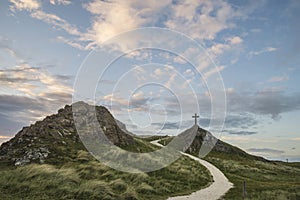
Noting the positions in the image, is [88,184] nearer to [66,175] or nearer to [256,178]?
[66,175]

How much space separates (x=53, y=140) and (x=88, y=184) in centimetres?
2492

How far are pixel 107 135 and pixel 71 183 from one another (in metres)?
32.8

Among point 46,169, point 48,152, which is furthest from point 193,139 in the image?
point 46,169

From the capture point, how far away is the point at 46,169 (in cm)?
2975

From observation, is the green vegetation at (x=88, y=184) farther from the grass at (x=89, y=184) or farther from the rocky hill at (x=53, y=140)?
the rocky hill at (x=53, y=140)

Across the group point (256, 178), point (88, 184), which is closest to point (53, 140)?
point (88, 184)

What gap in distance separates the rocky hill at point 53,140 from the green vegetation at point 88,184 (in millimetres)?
6172

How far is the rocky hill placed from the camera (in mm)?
39006

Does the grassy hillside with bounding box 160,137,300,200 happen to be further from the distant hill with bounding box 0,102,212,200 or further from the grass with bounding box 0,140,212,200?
the grass with bounding box 0,140,212,200

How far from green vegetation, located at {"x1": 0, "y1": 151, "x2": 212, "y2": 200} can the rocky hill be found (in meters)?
6.17

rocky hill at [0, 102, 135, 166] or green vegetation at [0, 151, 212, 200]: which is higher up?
rocky hill at [0, 102, 135, 166]

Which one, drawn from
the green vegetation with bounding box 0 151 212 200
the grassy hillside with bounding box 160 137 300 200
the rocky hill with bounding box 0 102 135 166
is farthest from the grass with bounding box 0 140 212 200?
the rocky hill with bounding box 0 102 135 166

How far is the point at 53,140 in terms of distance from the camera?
1874 inches

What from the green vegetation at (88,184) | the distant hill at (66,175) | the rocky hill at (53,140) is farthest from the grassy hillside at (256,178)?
the rocky hill at (53,140)
